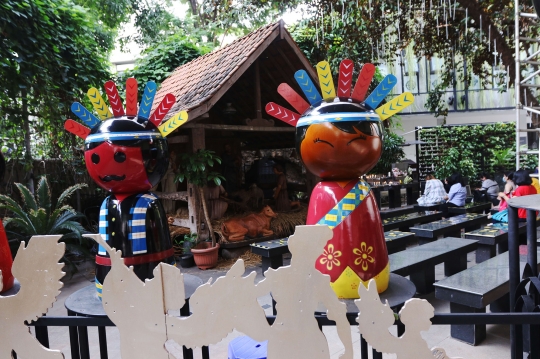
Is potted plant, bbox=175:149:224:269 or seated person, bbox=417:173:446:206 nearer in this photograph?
potted plant, bbox=175:149:224:269

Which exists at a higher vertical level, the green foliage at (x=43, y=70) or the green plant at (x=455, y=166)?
the green foliage at (x=43, y=70)

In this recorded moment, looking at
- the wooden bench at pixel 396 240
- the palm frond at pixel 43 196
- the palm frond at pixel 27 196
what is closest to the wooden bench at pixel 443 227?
the wooden bench at pixel 396 240

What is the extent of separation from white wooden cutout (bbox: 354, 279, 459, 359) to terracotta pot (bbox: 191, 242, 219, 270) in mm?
4236

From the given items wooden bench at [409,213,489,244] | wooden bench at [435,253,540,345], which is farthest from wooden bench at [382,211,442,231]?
wooden bench at [435,253,540,345]

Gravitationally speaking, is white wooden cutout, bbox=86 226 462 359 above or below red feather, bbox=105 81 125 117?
below

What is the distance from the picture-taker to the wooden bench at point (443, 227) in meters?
5.23

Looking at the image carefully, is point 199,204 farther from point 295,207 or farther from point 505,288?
point 505,288

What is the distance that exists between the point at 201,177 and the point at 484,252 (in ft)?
12.1

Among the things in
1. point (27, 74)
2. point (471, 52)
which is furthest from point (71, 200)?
point (471, 52)

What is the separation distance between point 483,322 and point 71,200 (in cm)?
711

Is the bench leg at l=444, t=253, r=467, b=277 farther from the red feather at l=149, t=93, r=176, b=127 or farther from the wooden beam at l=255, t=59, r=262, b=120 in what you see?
the red feather at l=149, t=93, r=176, b=127

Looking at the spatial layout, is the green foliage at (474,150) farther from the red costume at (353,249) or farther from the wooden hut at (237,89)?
the red costume at (353,249)

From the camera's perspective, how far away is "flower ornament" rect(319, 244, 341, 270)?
69.1 inches

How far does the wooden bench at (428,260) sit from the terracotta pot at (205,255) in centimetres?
232
